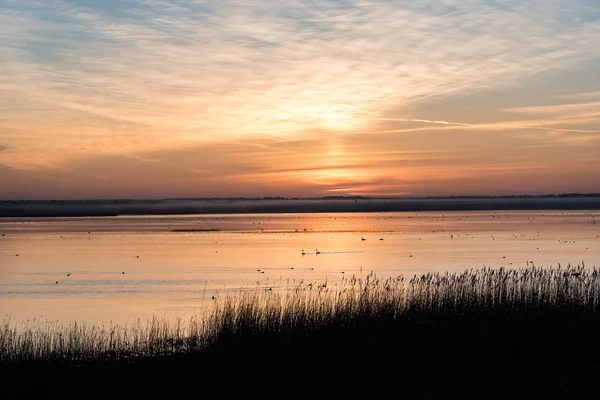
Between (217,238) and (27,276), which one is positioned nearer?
(27,276)

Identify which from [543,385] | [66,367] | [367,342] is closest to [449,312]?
[367,342]

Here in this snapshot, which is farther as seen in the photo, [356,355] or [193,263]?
[193,263]

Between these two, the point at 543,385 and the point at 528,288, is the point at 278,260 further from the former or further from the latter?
the point at 543,385

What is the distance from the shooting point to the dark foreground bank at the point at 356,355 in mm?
12391

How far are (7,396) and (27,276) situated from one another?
2185 centimetres

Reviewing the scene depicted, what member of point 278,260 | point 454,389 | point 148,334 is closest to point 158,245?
point 278,260

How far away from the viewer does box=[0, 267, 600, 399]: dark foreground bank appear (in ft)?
40.7

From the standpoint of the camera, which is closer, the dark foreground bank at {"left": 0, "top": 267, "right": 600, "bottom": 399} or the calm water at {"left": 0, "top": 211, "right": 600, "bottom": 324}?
the dark foreground bank at {"left": 0, "top": 267, "right": 600, "bottom": 399}

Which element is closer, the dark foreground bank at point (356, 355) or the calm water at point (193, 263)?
the dark foreground bank at point (356, 355)

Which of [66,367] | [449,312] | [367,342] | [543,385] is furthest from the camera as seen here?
[449,312]

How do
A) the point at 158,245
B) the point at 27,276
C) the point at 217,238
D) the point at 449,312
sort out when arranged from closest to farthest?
1. the point at 449,312
2. the point at 27,276
3. the point at 158,245
4. the point at 217,238

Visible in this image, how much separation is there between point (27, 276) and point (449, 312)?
2148 centimetres

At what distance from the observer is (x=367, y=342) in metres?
15.3

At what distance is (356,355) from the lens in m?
14.4
